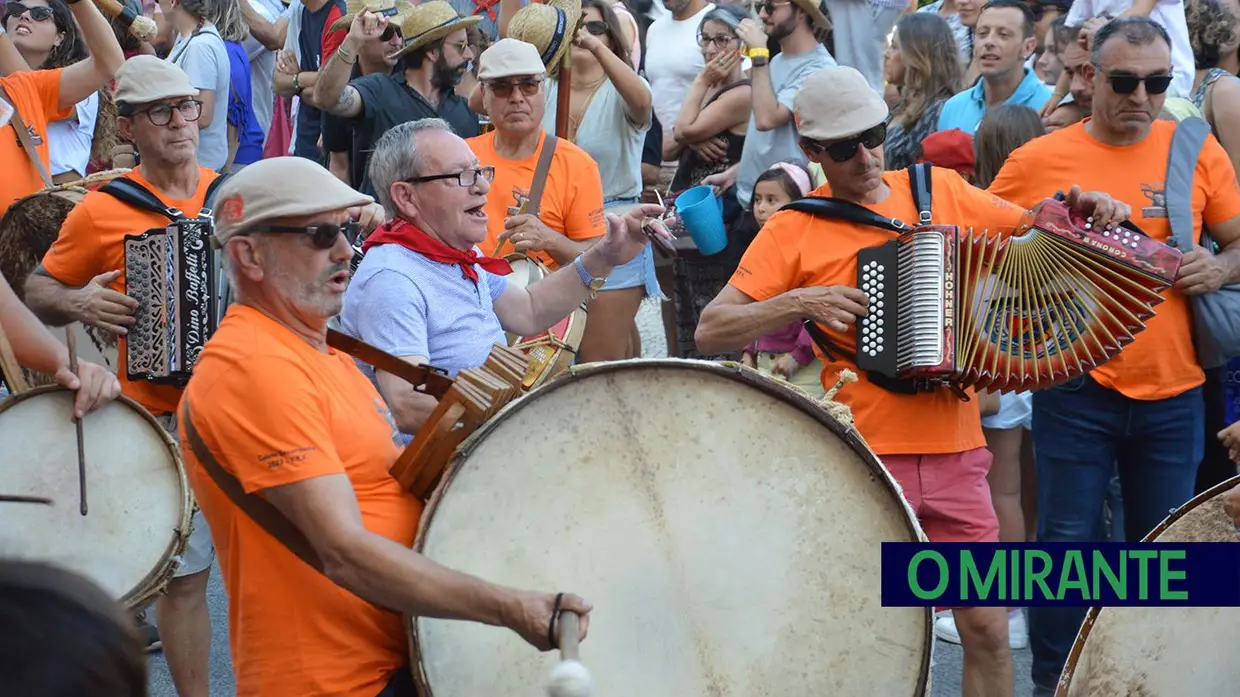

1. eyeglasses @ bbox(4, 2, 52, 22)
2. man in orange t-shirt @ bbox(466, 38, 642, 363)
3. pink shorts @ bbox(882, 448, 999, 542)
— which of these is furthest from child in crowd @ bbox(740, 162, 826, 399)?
eyeglasses @ bbox(4, 2, 52, 22)

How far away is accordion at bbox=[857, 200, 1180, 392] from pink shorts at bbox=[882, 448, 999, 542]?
23 cm

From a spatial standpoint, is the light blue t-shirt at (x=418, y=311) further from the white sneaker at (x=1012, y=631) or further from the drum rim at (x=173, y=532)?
the white sneaker at (x=1012, y=631)

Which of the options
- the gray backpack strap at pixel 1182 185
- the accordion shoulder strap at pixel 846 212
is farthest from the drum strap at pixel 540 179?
the gray backpack strap at pixel 1182 185

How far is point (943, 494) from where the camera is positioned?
478cm

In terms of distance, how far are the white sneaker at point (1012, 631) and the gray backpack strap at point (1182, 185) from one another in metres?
1.76

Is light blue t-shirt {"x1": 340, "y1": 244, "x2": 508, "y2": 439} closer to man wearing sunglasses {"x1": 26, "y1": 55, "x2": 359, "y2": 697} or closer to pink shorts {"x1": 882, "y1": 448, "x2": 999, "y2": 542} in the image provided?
man wearing sunglasses {"x1": 26, "y1": 55, "x2": 359, "y2": 697}

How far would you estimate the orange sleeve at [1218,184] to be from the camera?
532cm

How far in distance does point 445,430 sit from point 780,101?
15.9ft

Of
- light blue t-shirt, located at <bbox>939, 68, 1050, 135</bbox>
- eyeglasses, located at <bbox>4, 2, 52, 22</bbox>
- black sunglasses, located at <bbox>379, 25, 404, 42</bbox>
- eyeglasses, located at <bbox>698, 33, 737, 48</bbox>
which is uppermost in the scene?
eyeglasses, located at <bbox>698, 33, 737, 48</bbox>

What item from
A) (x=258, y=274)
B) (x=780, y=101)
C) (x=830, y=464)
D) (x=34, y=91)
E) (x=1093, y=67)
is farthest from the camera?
(x=780, y=101)

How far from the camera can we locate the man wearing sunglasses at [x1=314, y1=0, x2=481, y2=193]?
7449 mm

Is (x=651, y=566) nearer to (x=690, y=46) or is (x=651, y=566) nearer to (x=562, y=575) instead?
(x=562, y=575)

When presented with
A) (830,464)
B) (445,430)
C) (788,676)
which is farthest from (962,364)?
(445,430)

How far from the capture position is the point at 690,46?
9.18 m
